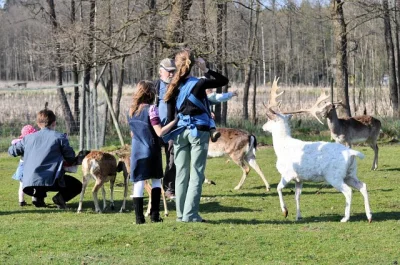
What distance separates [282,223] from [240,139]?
458 centimetres

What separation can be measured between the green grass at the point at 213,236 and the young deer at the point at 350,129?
478 centimetres

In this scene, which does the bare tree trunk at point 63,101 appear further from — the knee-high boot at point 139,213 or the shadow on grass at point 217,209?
the knee-high boot at point 139,213

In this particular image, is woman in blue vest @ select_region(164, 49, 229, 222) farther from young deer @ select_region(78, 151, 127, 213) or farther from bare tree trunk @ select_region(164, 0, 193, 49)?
bare tree trunk @ select_region(164, 0, 193, 49)

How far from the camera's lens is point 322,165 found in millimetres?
9164

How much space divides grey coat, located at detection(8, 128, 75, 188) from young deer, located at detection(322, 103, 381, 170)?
23.5ft

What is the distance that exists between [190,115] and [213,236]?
1.36m

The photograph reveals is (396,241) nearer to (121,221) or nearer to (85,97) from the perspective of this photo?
(121,221)

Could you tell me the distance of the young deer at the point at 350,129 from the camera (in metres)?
15.9

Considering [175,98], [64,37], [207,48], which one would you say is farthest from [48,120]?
[64,37]

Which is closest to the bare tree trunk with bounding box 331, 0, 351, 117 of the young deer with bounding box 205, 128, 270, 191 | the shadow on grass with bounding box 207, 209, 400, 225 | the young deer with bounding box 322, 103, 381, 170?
the young deer with bounding box 322, 103, 381, 170

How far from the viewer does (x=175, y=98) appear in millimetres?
8391

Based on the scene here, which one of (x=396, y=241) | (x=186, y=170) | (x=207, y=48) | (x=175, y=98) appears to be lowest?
(x=396, y=241)

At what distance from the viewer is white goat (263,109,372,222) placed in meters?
9.10

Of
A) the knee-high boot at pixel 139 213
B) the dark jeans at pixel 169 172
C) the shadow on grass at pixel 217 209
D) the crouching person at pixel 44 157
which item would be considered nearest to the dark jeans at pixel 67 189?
the crouching person at pixel 44 157
